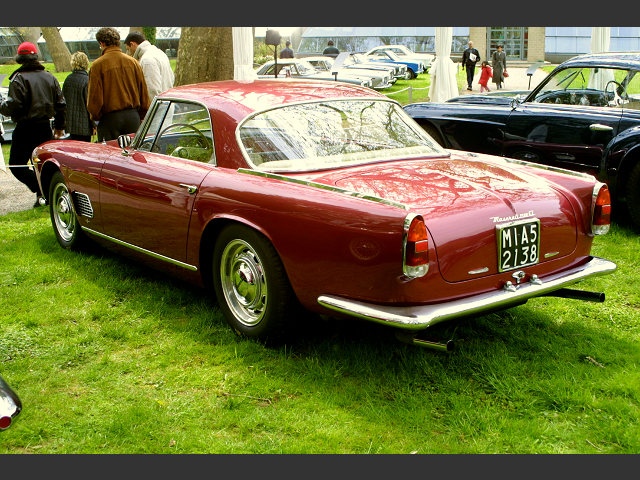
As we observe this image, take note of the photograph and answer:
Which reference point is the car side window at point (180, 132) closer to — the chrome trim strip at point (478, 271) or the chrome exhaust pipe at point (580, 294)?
the chrome trim strip at point (478, 271)

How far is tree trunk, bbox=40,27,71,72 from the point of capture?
30828mm

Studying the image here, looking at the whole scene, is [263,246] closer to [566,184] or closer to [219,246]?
[219,246]

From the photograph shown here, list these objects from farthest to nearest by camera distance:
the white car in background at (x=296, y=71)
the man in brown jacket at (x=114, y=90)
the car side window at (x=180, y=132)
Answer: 1. the white car in background at (x=296, y=71)
2. the man in brown jacket at (x=114, y=90)
3. the car side window at (x=180, y=132)

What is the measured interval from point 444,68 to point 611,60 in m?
4.63

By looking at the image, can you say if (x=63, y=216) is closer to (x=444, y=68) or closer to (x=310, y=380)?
(x=310, y=380)

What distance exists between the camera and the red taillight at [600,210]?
414 centimetres

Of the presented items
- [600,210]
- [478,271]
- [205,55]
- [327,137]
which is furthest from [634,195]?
[205,55]

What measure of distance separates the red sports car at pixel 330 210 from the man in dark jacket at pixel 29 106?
2.96 m

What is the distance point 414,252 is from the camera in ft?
10.9

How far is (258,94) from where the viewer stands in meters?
4.73

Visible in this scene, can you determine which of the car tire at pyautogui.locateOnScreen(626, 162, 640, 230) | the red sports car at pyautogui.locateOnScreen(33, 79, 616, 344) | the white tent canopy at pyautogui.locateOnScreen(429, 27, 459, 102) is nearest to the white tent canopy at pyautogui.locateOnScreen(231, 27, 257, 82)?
the white tent canopy at pyautogui.locateOnScreen(429, 27, 459, 102)

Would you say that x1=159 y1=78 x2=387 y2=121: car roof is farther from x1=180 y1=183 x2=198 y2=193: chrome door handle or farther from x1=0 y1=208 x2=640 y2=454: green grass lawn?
x1=0 y1=208 x2=640 y2=454: green grass lawn

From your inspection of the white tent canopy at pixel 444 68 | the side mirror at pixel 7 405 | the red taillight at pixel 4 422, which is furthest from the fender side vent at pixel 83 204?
the white tent canopy at pixel 444 68

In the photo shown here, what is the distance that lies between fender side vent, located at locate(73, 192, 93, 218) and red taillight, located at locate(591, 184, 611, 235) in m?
3.60
